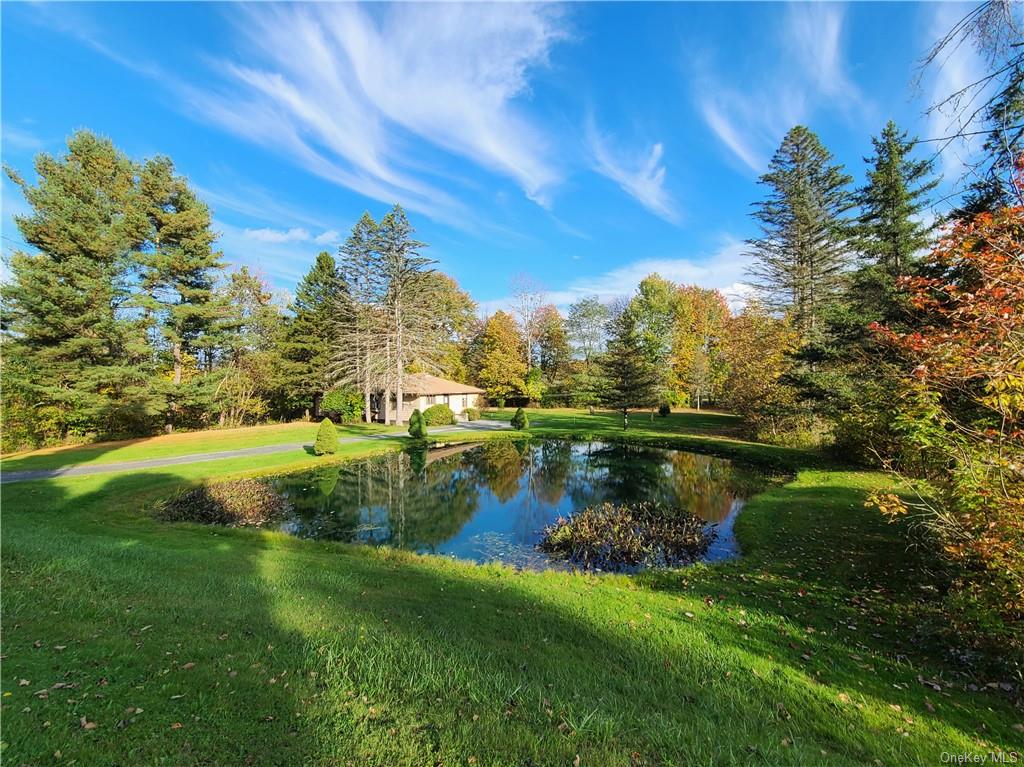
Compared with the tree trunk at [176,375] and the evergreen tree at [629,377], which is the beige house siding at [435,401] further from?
the tree trunk at [176,375]

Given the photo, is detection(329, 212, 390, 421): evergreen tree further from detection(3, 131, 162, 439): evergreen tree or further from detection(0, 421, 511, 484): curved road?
detection(3, 131, 162, 439): evergreen tree

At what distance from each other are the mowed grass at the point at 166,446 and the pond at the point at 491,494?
697 centimetres

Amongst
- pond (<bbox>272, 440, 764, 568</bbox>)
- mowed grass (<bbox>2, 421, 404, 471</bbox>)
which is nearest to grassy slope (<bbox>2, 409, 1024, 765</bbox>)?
pond (<bbox>272, 440, 764, 568</bbox>)

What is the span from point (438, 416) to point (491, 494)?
17.5m

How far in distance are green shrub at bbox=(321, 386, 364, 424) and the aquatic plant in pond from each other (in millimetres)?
26562

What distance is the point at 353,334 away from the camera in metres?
31.5

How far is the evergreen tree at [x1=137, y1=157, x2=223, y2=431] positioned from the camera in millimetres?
24391

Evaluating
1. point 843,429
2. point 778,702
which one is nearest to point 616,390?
point 843,429

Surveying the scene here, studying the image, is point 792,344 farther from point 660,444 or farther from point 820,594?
point 820,594

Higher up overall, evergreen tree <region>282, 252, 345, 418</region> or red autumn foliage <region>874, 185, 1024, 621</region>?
evergreen tree <region>282, 252, 345, 418</region>

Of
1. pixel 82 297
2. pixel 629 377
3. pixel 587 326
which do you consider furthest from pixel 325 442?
pixel 587 326

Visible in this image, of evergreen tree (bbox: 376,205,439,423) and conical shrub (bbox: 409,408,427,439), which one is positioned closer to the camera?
conical shrub (bbox: 409,408,427,439)

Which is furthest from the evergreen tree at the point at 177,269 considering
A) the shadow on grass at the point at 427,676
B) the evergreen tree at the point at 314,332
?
the shadow on grass at the point at 427,676

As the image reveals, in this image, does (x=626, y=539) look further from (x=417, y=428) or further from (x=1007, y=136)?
(x=417, y=428)
